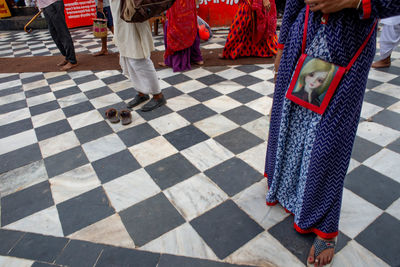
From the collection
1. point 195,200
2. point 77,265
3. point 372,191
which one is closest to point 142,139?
point 195,200

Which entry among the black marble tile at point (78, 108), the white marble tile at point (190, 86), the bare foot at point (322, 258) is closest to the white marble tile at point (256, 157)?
the bare foot at point (322, 258)

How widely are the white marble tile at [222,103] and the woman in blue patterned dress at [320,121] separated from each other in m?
1.25

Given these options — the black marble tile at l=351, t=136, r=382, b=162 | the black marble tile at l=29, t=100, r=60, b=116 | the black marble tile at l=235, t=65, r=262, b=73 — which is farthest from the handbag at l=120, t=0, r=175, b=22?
the black marble tile at l=351, t=136, r=382, b=162

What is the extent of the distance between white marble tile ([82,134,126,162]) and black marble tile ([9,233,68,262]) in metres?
0.71

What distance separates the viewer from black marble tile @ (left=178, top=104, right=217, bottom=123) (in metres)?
2.59

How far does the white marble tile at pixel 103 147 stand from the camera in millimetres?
2166

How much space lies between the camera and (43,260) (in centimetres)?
139

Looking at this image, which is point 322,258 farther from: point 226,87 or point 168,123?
point 226,87

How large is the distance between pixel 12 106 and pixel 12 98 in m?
0.29

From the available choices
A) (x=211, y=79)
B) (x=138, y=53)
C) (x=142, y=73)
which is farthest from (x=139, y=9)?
(x=211, y=79)

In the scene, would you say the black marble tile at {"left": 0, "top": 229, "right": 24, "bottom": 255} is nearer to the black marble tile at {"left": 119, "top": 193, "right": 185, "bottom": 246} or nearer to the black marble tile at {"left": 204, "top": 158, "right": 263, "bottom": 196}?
the black marble tile at {"left": 119, "top": 193, "right": 185, "bottom": 246}

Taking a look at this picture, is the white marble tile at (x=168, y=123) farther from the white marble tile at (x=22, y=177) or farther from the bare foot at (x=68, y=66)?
the bare foot at (x=68, y=66)

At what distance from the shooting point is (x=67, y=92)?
3340 mm

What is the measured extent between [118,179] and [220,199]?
744mm
